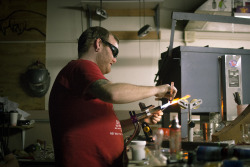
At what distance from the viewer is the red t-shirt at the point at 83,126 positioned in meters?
1.45

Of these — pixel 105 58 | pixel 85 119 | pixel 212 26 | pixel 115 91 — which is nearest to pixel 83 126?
pixel 85 119

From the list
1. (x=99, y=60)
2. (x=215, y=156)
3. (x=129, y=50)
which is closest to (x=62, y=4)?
(x=129, y=50)

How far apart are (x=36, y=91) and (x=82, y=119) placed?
13.0 feet

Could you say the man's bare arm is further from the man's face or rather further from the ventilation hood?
the ventilation hood

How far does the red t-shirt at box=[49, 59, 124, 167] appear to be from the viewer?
145 cm

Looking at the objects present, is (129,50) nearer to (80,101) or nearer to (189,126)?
(189,126)

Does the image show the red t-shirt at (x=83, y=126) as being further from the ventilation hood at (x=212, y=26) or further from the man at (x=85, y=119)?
the ventilation hood at (x=212, y=26)

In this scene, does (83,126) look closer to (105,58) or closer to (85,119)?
(85,119)

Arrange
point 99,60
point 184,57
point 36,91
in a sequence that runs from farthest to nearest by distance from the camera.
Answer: point 36,91 < point 184,57 < point 99,60

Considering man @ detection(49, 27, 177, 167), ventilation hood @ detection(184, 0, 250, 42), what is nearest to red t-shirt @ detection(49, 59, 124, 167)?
man @ detection(49, 27, 177, 167)

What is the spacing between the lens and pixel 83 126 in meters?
→ 1.46

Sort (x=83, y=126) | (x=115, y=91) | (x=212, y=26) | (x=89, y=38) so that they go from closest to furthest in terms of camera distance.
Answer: (x=115, y=91) < (x=83, y=126) < (x=89, y=38) < (x=212, y=26)

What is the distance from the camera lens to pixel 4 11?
17.9 feet

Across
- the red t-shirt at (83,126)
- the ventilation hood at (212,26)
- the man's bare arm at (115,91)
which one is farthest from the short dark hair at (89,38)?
the ventilation hood at (212,26)
